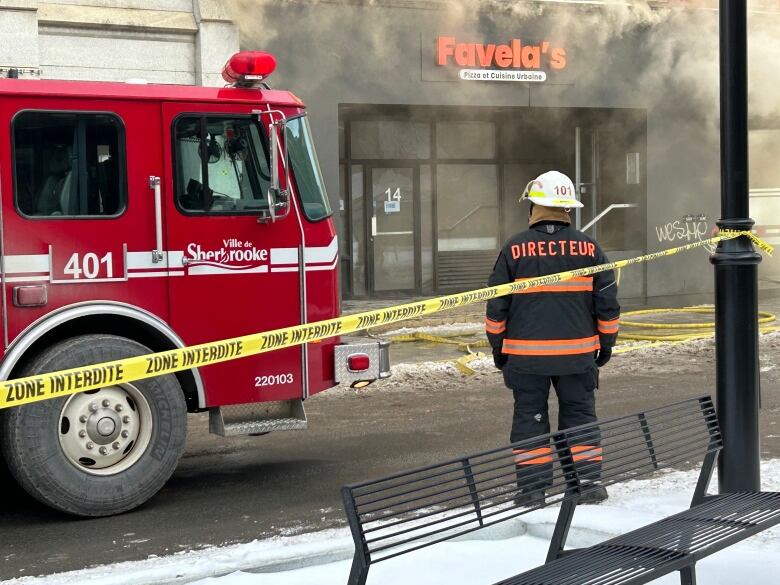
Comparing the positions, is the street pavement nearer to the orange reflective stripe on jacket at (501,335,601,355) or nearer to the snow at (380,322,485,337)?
the orange reflective stripe on jacket at (501,335,601,355)

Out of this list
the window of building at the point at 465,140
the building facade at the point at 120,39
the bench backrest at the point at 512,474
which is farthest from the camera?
the window of building at the point at 465,140

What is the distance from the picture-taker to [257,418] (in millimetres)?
7160

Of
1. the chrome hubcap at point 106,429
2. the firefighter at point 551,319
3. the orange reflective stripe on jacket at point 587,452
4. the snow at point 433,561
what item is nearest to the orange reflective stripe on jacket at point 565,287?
the firefighter at point 551,319

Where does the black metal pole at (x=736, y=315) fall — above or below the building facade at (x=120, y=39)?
below

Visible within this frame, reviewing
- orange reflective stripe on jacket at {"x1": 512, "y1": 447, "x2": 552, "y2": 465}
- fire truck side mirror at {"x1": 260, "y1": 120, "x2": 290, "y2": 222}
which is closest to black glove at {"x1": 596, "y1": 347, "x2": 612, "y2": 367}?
orange reflective stripe on jacket at {"x1": 512, "y1": 447, "x2": 552, "y2": 465}

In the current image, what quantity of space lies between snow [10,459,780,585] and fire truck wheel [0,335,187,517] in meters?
0.88

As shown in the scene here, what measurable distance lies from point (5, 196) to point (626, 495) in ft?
11.7

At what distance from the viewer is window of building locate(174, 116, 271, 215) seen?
267 inches

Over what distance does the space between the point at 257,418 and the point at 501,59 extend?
11.0 meters

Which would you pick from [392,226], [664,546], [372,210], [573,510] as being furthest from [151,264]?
[392,226]

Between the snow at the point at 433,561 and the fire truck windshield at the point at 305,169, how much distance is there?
211 cm

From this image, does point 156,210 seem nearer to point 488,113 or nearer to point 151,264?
point 151,264

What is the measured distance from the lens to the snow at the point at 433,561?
4.91 metres

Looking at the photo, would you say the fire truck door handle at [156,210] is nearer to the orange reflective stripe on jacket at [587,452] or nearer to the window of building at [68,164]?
the window of building at [68,164]
